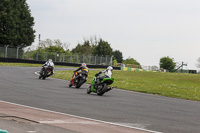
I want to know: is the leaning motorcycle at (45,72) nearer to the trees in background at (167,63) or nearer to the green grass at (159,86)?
the green grass at (159,86)

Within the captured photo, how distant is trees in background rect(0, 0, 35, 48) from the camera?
64.0 meters

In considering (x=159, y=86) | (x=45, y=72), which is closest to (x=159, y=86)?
(x=159, y=86)

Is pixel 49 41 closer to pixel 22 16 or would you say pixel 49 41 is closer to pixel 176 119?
pixel 22 16

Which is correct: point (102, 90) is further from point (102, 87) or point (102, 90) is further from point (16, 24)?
point (16, 24)

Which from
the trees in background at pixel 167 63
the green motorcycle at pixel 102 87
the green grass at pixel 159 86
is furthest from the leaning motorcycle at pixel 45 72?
the trees in background at pixel 167 63

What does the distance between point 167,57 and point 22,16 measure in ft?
238

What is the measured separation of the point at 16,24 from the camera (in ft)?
220

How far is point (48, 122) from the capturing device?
8102 millimetres

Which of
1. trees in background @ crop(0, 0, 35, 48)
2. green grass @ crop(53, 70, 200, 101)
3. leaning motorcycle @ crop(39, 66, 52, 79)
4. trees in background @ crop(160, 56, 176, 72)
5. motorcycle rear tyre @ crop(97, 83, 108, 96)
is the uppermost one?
trees in background @ crop(0, 0, 35, 48)

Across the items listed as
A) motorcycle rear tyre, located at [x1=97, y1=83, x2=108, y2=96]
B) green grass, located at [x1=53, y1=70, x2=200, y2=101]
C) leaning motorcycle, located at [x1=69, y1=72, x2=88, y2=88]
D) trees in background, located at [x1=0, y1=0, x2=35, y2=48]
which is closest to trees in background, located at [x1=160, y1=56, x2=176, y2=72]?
trees in background, located at [x1=0, y1=0, x2=35, y2=48]

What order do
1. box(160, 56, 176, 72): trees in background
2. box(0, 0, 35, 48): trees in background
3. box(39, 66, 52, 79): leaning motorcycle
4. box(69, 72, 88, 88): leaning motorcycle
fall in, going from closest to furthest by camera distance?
box(69, 72, 88, 88): leaning motorcycle
box(39, 66, 52, 79): leaning motorcycle
box(0, 0, 35, 48): trees in background
box(160, 56, 176, 72): trees in background

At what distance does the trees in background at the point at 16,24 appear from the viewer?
64000 mm

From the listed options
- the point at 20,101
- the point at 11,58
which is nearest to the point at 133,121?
A: the point at 20,101

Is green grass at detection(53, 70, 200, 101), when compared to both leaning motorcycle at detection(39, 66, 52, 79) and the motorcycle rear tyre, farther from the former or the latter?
the motorcycle rear tyre
